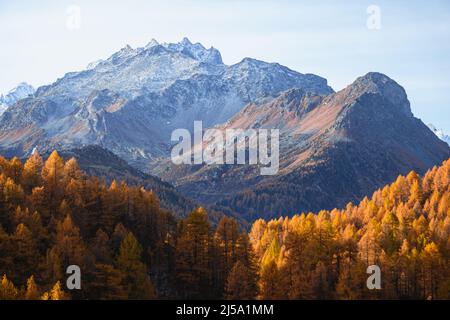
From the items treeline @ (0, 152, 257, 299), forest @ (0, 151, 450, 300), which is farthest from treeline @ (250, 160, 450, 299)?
treeline @ (0, 152, 257, 299)

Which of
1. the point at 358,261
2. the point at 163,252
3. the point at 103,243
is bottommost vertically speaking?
the point at 358,261

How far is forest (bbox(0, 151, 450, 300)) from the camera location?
11538 centimetres

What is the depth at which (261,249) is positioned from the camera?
15950 centimetres

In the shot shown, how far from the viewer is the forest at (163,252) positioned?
11538 centimetres

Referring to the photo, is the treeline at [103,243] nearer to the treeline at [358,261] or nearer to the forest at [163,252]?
the forest at [163,252]

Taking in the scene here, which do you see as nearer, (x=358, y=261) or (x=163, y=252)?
(x=358, y=261)

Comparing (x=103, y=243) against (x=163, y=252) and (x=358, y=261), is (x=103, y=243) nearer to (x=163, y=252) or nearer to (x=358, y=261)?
(x=163, y=252)

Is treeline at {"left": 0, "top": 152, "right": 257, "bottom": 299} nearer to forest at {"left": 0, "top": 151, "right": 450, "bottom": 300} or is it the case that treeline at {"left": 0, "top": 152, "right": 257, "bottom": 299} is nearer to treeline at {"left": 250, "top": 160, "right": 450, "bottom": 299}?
forest at {"left": 0, "top": 151, "right": 450, "bottom": 300}

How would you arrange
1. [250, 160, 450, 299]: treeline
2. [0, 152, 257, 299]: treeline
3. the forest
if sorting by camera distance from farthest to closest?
1. [250, 160, 450, 299]: treeline
2. the forest
3. [0, 152, 257, 299]: treeline

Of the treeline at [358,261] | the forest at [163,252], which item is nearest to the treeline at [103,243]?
the forest at [163,252]

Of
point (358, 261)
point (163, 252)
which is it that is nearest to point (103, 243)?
point (163, 252)

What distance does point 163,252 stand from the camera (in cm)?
13388

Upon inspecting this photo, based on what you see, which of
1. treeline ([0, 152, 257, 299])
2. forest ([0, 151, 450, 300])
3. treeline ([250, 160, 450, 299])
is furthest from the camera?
treeline ([250, 160, 450, 299])
